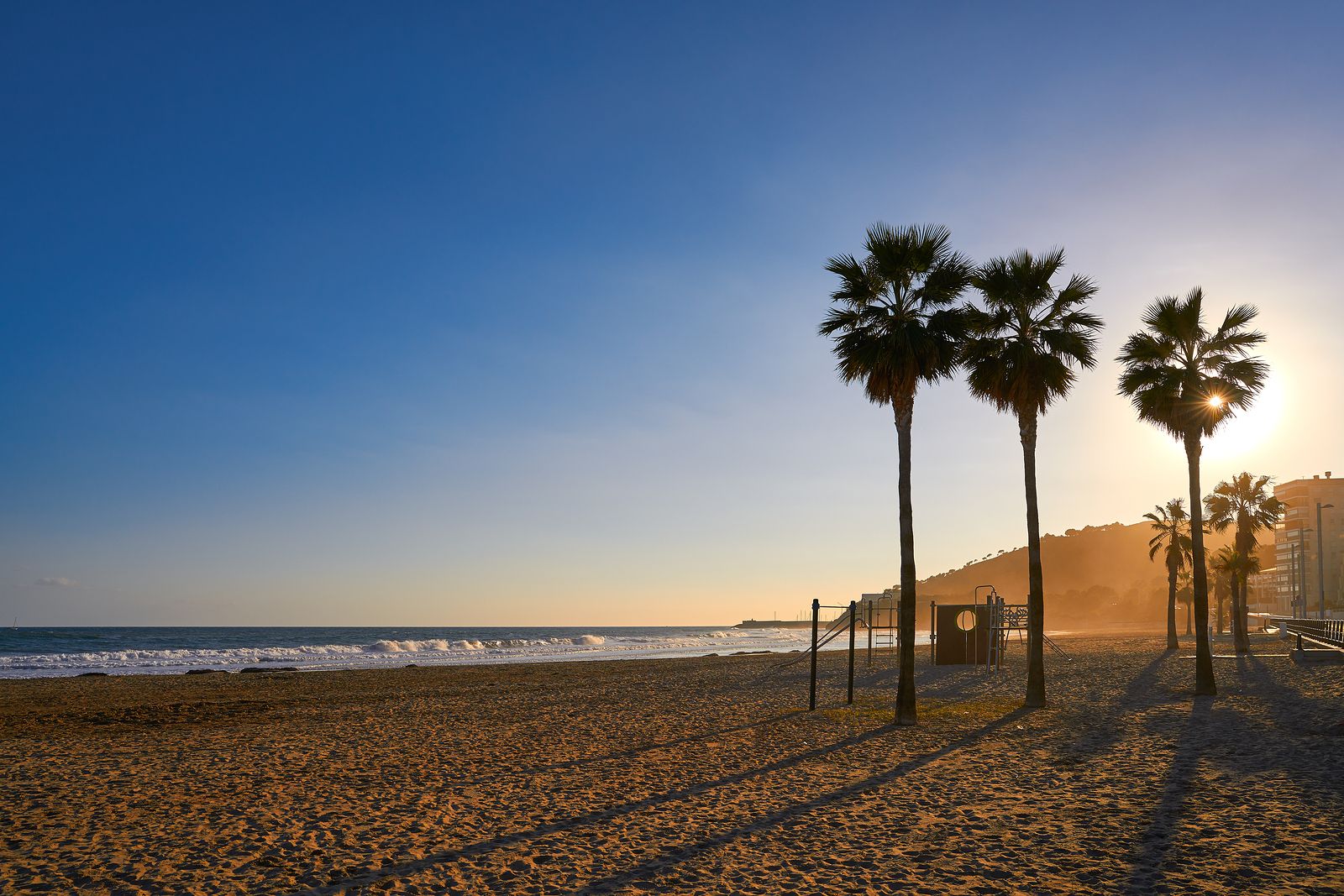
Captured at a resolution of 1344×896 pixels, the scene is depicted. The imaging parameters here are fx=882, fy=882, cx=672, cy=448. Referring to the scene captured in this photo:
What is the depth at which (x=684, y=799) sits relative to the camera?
11.3 metres

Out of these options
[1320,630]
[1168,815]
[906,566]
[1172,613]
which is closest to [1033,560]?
[906,566]

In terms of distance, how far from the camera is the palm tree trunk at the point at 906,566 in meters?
18.0

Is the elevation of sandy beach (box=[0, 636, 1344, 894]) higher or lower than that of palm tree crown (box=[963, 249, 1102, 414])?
lower

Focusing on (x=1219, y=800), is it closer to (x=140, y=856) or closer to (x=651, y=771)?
(x=651, y=771)

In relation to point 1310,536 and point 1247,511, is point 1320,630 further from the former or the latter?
point 1310,536

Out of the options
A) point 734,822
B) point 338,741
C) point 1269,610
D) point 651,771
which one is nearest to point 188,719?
point 338,741

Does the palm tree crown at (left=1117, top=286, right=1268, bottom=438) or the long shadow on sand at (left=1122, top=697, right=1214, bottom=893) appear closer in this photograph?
the long shadow on sand at (left=1122, top=697, right=1214, bottom=893)

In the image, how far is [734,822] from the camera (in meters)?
10.0

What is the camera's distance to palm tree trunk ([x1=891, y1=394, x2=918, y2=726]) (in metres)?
18.0

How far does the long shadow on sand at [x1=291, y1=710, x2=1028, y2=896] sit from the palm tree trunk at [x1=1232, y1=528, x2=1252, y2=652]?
1205 inches

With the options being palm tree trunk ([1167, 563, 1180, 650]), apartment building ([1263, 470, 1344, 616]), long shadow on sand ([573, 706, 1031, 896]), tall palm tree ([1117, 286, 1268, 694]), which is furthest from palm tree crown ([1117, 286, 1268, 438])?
apartment building ([1263, 470, 1344, 616])

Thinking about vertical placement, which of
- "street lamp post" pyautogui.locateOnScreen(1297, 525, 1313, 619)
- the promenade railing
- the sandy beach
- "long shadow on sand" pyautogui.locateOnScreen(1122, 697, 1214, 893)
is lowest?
the sandy beach

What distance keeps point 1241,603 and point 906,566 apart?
32.6 meters

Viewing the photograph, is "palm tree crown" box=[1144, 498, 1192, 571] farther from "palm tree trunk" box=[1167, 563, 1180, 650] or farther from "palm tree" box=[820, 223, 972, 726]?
"palm tree" box=[820, 223, 972, 726]
